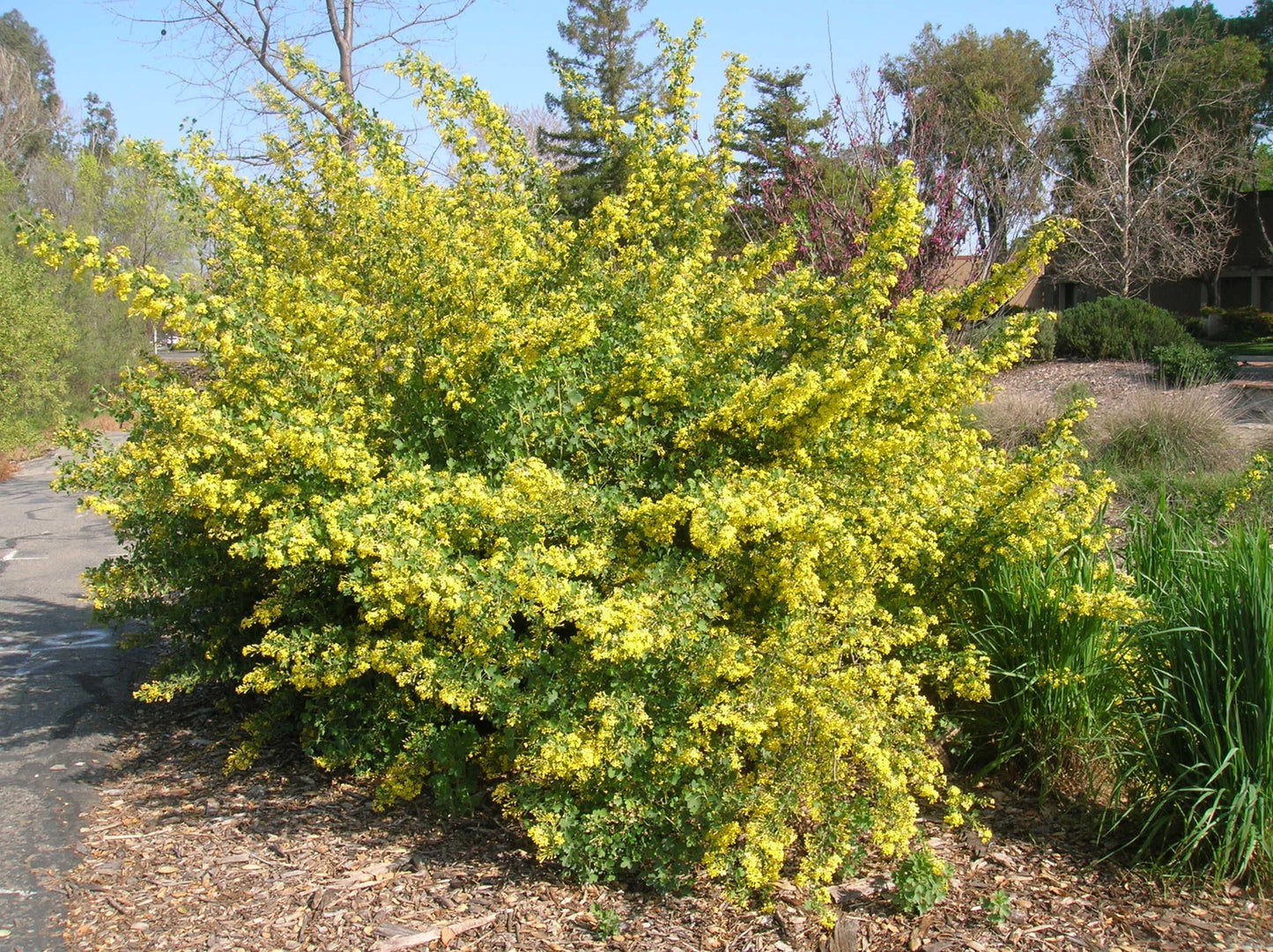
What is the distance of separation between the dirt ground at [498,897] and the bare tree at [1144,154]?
65.4 feet

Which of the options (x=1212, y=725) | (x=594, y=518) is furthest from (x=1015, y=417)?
(x=594, y=518)

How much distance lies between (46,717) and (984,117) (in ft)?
70.5

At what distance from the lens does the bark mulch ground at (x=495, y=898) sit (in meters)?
3.03

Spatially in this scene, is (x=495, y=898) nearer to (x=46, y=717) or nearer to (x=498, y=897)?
(x=498, y=897)

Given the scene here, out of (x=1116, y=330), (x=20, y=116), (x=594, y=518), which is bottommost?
(x=594, y=518)

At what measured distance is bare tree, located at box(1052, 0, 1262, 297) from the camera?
22703 mm

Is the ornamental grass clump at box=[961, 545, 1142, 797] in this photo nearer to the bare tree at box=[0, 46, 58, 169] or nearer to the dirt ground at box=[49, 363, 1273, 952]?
the dirt ground at box=[49, 363, 1273, 952]

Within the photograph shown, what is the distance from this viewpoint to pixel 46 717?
4938 mm

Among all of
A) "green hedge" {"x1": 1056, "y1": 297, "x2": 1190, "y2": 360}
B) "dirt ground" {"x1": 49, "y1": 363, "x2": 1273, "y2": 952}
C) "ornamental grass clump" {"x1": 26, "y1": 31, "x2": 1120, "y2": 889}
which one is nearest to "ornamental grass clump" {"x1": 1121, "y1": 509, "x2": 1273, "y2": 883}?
"dirt ground" {"x1": 49, "y1": 363, "x2": 1273, "y2": 952}

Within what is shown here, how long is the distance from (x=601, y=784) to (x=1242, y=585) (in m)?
2.15

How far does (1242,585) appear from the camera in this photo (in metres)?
3.29

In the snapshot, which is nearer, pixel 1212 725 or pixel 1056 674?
pixel 1212 725

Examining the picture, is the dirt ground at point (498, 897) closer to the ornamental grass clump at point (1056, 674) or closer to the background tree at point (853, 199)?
the ornamental grass clump at point (1056, 674)

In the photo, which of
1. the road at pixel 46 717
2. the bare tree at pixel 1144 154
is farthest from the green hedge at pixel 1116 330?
the road at pixel 46 717
